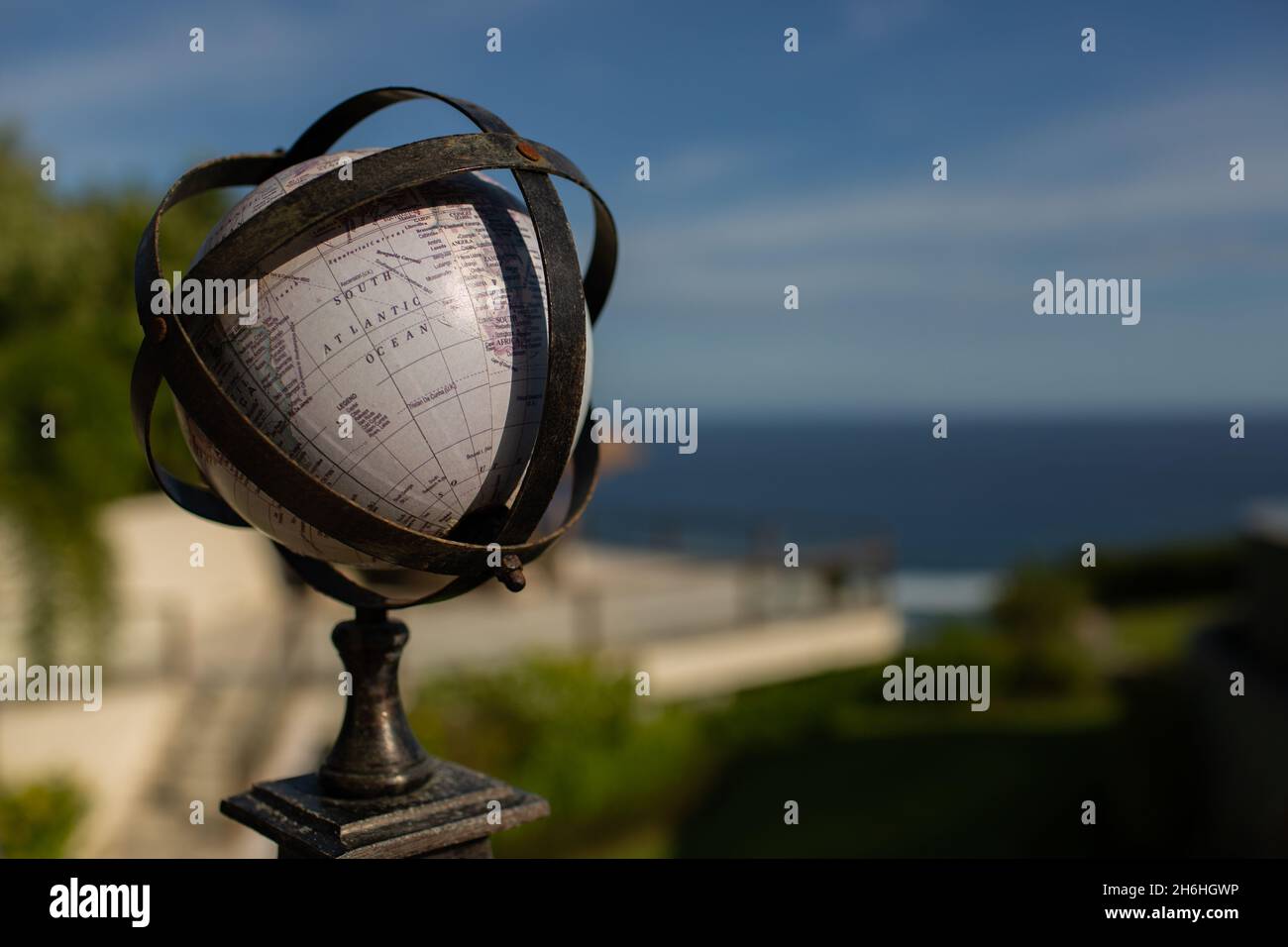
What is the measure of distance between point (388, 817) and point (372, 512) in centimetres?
76

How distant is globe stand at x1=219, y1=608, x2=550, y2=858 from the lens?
8.02 ft

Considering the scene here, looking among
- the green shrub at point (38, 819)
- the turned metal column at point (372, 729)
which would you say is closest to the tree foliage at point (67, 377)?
the green shrub at point (38, 819)

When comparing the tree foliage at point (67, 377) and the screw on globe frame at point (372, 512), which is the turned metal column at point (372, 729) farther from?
the tree foliage at point (67, 377)

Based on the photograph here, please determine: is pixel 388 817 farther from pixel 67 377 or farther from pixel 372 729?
pixel 67 377

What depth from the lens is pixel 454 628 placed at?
1608cm

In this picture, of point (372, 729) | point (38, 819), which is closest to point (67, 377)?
point (38, 819)

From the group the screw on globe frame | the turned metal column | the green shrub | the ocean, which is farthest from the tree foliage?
the turned metal column

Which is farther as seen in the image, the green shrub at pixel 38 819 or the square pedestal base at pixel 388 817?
the green shrub at pixel 38 819

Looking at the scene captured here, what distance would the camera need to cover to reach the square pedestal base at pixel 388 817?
240cm

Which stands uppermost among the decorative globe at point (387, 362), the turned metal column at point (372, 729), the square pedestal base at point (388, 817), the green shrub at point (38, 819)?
the decorative globe at point (387, 362)

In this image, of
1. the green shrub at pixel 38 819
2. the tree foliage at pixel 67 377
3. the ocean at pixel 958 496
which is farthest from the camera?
the ocean at pixel 958 496

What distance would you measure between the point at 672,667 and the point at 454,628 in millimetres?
3555

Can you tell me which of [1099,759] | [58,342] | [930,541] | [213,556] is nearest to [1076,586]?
[1099,759]

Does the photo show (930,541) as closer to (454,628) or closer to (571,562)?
(571,562)
